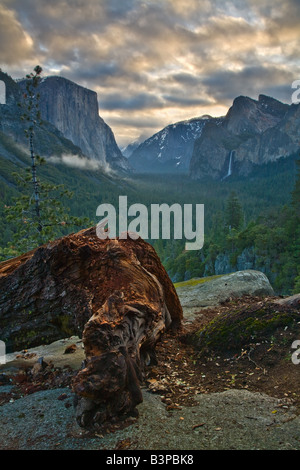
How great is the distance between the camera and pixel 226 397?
5.66 metres

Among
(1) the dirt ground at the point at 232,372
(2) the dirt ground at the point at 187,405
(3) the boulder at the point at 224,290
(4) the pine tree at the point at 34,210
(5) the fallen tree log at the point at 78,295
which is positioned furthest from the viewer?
(4) the pine tree at the point at 34,210

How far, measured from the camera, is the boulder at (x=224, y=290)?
1609cm

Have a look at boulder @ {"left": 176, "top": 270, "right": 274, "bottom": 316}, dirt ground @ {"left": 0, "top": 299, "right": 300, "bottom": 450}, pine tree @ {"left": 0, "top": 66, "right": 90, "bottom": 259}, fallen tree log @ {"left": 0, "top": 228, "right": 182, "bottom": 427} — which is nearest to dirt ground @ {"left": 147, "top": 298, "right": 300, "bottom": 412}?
dirt ground @ {"left": 0, "top": 299, "right": 300, "bottom": 450}

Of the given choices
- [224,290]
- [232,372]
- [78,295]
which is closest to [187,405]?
[232,372]

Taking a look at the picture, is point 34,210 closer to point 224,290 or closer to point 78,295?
point 224,290

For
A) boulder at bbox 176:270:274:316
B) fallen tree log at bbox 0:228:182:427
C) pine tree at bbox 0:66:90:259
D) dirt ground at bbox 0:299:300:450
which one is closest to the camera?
dirt ground at bbox 0:299:300:450

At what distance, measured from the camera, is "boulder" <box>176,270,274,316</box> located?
16094mm

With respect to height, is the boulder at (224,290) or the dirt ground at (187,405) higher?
the dirt ground at (187,405)

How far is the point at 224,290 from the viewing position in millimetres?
17156

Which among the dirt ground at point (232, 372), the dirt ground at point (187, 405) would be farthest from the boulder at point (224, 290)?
the dirt ground at point (187, 405)

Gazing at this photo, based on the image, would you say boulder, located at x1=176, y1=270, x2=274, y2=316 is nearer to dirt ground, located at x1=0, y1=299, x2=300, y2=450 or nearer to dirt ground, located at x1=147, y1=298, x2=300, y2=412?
dirt ground, located at x1=147, y1=298, x2=300, y2=412

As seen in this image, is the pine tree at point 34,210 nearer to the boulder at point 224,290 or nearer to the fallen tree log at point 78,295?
the boulder at point 224,290

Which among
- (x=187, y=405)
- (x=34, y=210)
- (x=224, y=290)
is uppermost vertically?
(x=34, y=210)
